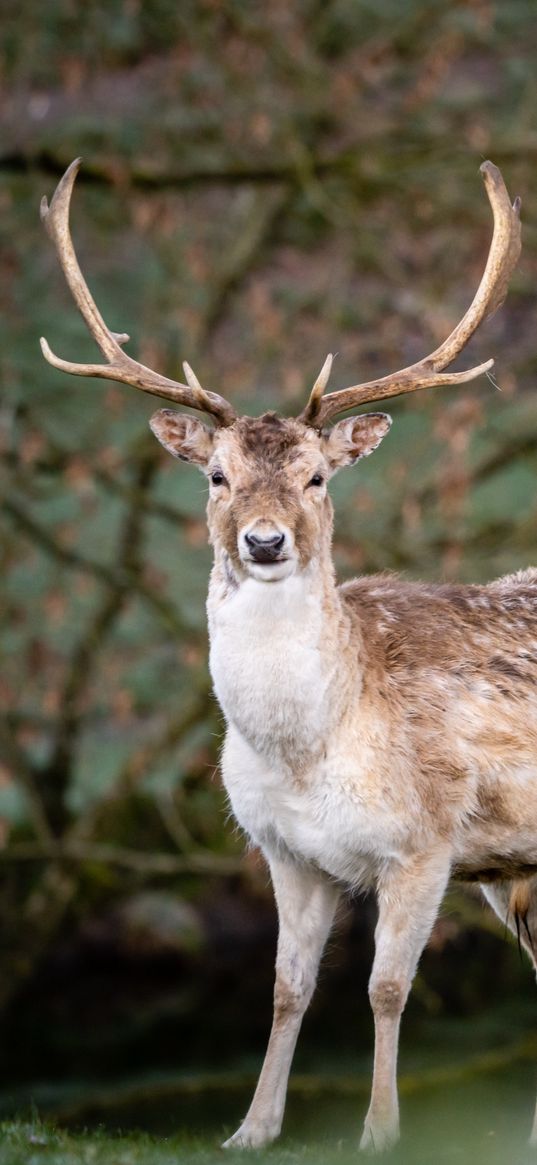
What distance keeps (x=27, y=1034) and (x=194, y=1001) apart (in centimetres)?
159

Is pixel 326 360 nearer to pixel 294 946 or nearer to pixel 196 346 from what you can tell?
pixel 294 946

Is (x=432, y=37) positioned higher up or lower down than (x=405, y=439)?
higher up

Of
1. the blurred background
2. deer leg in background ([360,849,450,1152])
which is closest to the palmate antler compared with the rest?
deer leg in background ([360,849,450,1152])

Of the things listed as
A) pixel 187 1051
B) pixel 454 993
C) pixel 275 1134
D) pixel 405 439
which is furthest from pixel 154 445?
pixel 275 1134

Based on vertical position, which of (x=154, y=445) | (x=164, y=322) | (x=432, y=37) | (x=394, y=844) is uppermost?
(x=432, y=37)

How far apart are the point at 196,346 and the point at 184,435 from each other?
19.0ft

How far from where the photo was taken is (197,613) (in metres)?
13.9

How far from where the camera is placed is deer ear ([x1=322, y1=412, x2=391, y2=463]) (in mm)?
7238

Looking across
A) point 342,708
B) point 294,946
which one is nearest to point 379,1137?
point 294,946

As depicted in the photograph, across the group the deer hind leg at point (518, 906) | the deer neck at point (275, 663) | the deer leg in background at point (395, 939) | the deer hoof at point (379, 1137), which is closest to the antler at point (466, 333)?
the deer neck at point (275, 663)

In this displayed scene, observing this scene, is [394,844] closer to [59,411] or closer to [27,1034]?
[59,411]

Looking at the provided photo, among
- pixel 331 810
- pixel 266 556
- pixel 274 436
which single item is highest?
pixel 274 436

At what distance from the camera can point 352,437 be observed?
7344 mm

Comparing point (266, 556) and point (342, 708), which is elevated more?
point (266, 556)
